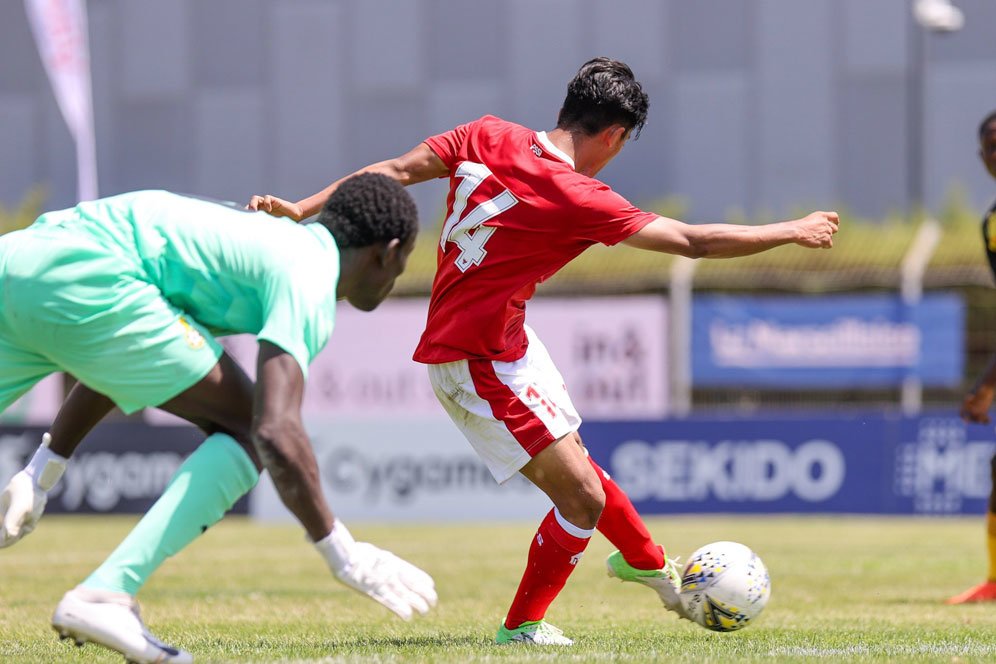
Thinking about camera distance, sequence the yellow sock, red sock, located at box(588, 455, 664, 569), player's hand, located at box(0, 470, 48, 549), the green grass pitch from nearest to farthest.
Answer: player's hand, located at box(0, 470, 48, 549)
the green grass pitch
red sock, located at box(588, 455, 664, 569)
the yellow sock

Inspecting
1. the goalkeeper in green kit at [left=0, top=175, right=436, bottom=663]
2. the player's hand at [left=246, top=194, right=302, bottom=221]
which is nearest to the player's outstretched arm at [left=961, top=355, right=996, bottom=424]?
the player's hand at [left=246, top=194, right=302, bottom=221]

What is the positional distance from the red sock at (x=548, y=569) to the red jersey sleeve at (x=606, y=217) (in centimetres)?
121

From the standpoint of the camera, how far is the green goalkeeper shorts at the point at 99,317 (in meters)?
4.82

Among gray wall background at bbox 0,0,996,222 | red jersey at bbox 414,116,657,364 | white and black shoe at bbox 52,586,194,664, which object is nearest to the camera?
white and black shoe at bbox 52,586,194,664

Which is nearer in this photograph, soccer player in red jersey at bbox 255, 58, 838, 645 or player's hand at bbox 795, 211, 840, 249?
player's hand at bbox 795, 211, 840, 249

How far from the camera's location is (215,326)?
511cm

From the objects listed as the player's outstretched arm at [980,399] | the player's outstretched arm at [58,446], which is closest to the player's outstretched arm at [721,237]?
the player's outstretched arm at [58,446]

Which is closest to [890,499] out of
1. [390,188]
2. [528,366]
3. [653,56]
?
[653,56]

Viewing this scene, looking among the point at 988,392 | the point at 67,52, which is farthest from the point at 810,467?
the point at 67,52

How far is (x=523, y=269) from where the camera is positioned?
20.5 ft

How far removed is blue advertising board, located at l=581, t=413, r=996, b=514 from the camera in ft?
57.8

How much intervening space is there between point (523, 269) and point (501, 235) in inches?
6.6

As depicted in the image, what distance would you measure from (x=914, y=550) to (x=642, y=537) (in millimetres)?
7292

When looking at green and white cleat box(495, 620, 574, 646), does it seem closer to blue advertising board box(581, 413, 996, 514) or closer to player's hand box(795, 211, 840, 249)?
player's hand box(795, 211, 840, 249)
